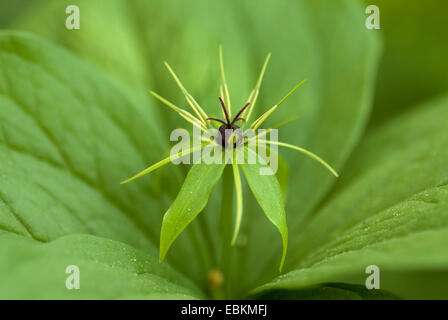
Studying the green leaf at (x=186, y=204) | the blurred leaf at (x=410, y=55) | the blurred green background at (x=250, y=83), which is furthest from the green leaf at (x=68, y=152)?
the blurred leaf at (x=410, y=55)

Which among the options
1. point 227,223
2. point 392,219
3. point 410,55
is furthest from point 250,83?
point 410,55

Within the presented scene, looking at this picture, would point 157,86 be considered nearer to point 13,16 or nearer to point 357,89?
point 357,89

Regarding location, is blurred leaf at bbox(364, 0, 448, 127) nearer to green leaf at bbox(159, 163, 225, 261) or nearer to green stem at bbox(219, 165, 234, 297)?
green stem at bbox(219, 165, 234, 297)

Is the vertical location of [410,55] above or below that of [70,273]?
above

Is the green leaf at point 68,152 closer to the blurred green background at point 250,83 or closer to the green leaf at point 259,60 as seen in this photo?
the blurred green background at point 250,83

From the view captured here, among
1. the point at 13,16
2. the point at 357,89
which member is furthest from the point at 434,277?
the point at 13,16

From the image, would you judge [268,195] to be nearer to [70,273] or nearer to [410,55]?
[70,273]

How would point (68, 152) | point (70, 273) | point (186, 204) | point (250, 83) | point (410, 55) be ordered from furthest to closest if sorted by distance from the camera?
point (410, 55) < point (250, 83) < point (68, 152) < point (186, 204) < point (70, 273)

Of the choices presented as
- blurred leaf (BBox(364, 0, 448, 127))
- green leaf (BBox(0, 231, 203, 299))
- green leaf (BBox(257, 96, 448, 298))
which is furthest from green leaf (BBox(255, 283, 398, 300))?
blurred leaf (BBox(364, 0, 448, 127))
